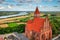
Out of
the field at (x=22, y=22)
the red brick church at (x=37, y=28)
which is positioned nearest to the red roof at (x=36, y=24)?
the red brick church at (x=37, y=28)

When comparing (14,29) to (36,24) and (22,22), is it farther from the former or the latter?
(36,24)

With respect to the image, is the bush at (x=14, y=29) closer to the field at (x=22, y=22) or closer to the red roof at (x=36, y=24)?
the field at (x=22, y=22)

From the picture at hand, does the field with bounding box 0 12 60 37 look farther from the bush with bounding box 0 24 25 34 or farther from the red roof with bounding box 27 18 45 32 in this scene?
the red roof with bounding box 27 18 45 32

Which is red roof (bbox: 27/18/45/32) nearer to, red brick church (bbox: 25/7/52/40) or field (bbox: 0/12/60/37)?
red brick church (bbox: 25/7/52/40)

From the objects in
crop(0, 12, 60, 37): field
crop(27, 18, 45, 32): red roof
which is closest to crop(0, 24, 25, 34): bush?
crop(0, 12, 60, 37): field

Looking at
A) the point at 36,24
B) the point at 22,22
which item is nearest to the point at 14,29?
the point at 22,22

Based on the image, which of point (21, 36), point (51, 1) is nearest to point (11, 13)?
point (21, 36)

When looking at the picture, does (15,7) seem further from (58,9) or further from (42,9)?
(58,9)

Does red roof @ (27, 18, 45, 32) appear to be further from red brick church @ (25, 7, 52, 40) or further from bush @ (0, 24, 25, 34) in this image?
bush @ (0, 24, 25, 34)
